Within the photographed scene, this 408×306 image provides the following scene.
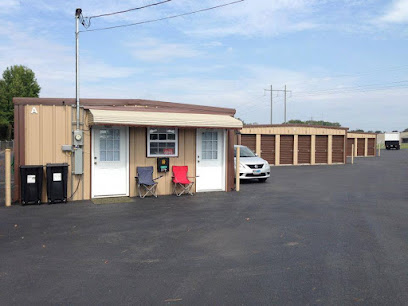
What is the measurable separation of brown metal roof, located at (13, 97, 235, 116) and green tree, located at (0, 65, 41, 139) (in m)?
40.9

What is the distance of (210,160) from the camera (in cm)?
1173

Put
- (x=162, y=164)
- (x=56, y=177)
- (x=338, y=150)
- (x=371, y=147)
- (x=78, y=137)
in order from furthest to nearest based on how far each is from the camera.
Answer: (x=371, y=147) → (x=338, y=150) → (x=162, y=164) → (x=78, y=137) → (x=56, y=177)

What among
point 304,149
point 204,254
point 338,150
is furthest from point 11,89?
point 204,254

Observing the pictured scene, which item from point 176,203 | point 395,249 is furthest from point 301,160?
point 395,249

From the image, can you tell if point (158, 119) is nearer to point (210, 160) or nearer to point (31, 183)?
point (210, 160)

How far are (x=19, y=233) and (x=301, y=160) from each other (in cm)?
2368

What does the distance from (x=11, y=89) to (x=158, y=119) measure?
4554cm

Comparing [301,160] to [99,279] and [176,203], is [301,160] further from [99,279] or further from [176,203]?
[99,279]

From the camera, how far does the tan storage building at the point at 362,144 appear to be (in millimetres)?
41188

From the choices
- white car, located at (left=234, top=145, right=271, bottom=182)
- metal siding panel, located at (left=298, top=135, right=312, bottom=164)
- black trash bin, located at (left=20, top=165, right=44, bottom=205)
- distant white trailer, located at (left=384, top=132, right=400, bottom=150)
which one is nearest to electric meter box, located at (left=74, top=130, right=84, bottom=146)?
black trash bin, located at (left=20, top=165, right=44, bottom=205)

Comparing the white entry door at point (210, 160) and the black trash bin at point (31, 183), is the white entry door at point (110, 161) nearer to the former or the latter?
the black trash bin at point (31, 183)

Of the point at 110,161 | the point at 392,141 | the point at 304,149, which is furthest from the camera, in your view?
the point at 392,141

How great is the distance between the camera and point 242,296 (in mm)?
3914

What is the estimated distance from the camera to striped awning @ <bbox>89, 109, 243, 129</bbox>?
9.41 m
